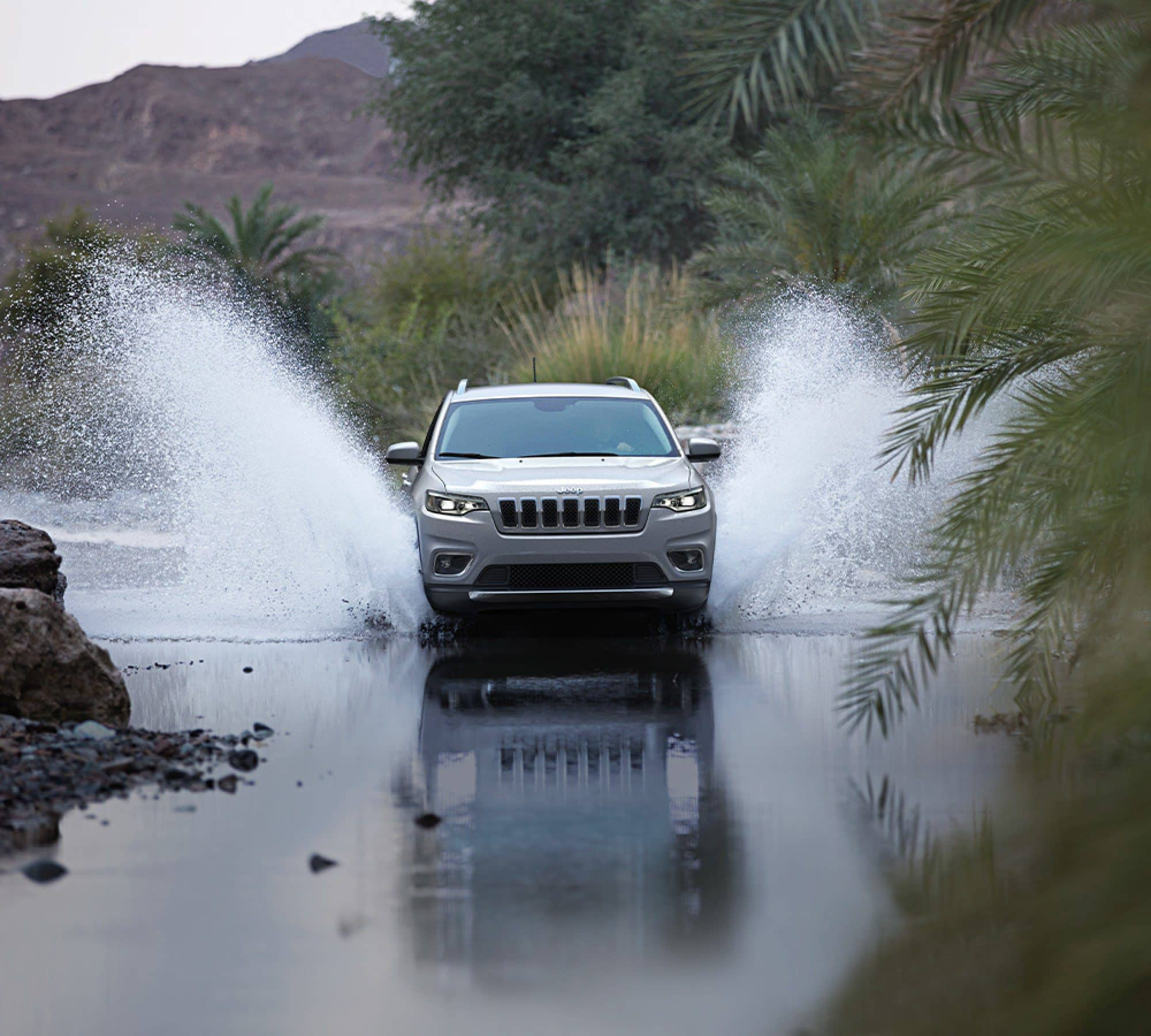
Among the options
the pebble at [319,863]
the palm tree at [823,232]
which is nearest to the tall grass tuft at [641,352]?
the palm tree at [823,232]

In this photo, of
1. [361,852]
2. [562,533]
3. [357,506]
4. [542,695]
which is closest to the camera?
[361,852]

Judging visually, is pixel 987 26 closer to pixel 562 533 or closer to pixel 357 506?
pixel 562 533

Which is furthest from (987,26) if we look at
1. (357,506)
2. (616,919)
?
(357,506)

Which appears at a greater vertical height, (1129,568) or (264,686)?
(1129,568)

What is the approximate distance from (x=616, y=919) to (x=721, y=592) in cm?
838

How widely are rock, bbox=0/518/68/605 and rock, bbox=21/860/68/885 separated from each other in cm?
581

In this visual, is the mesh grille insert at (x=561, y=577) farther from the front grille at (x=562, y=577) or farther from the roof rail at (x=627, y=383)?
the roof rail at (x=627, y=383)

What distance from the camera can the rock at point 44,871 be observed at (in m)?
5.74

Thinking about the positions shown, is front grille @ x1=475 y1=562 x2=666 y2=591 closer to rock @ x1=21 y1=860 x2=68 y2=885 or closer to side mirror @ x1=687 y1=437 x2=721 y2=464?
side mirror @ x1=687 y1=437 x2=721 y2=464

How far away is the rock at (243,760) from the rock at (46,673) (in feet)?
Answer: 3.38

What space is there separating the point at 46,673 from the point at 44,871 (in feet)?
9.60

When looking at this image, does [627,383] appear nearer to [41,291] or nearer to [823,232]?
Result: [823,232]

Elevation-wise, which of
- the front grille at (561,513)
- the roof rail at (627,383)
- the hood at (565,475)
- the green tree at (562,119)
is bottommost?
the front grille at (561,513)

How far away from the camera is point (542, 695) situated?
965 centimetres
